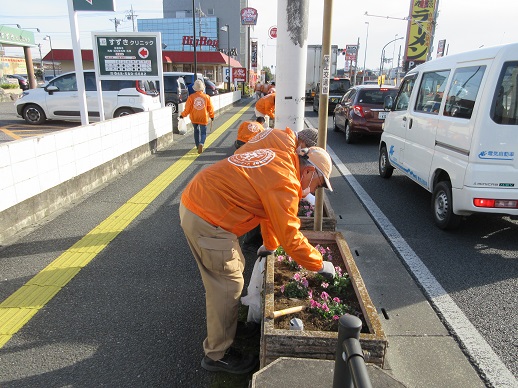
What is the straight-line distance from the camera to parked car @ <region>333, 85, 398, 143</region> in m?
10.6

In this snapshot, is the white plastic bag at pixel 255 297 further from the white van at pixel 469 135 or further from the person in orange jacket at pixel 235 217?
the white van at pixel 469 135

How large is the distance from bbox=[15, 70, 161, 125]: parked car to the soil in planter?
410 inches

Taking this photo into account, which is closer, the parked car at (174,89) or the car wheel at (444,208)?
the car wheel at (444,208)

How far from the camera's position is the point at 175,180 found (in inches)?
279

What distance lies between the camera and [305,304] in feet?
8.82

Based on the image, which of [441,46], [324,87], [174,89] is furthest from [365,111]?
[441,46]

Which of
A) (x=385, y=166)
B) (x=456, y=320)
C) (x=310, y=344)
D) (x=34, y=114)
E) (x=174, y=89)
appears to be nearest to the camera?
(x=310, y=344)

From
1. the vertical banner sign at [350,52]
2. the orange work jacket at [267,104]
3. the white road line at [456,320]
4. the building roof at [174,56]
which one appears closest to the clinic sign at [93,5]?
the orange work jacket at [267,104]

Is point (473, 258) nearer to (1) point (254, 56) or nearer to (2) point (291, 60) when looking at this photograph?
(2) point (291, 60)

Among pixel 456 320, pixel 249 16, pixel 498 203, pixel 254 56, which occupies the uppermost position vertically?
pixel 249 16

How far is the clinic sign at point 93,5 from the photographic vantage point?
7442mm

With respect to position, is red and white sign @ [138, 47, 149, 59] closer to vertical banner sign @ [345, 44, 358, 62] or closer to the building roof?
the building roof

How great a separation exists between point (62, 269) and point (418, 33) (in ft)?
127

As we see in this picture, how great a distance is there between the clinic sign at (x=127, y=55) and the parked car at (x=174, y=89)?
717 cm
